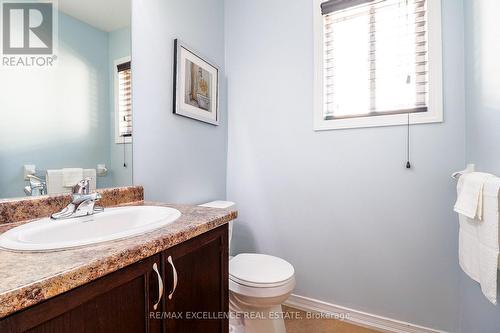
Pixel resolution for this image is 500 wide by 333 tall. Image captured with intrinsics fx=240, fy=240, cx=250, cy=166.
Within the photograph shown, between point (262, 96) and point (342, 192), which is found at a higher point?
point (262, 96)

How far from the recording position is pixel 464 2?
1369 millimetres

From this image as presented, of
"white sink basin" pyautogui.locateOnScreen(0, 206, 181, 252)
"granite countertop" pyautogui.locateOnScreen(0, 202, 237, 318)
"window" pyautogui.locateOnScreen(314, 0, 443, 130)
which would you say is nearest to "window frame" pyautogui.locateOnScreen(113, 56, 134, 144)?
"white sink basin" pyautogui.locateOnScreen(0, 206, 181, 252)

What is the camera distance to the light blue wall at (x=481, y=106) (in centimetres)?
100

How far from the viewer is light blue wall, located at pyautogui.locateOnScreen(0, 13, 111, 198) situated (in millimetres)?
867

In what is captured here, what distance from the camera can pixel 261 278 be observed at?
1290mm

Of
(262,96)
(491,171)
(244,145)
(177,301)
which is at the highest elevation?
(262,96)

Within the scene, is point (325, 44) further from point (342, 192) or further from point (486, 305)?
point (486, 305)

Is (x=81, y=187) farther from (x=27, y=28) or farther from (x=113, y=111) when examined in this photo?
(x=27, y=28)

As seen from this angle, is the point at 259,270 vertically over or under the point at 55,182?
under

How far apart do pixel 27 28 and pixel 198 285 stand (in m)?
1.17

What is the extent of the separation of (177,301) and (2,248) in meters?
0.48

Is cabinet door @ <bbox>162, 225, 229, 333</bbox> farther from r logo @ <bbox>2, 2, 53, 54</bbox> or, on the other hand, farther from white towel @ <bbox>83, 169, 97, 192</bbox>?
r logo @ <bbox>2, 2, 53, 54</bbox>

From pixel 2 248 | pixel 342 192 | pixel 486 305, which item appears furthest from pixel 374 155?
pixel 2 248

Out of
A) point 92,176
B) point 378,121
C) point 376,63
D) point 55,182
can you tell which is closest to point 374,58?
point 376,63
